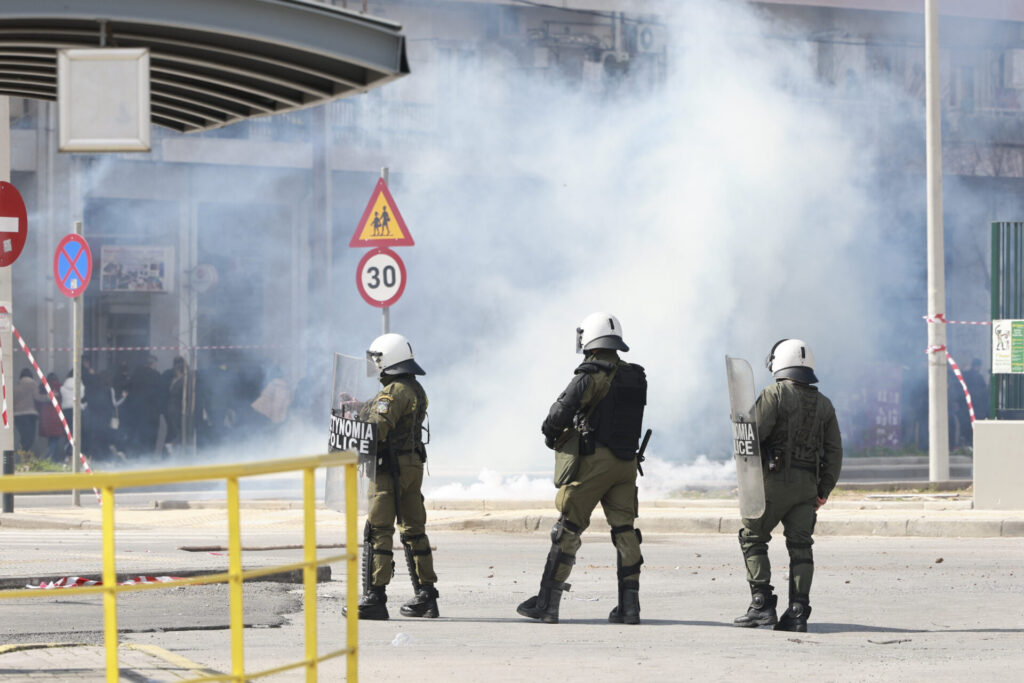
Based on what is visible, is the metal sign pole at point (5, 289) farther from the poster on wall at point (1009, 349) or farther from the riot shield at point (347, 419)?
the poster on wall at point (1009, 349)

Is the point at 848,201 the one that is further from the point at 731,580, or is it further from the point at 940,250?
the point at 731,580

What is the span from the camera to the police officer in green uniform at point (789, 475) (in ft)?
24.9

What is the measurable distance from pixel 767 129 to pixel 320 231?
22.7 feet

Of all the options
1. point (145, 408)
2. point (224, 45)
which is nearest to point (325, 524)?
point (145, 408)

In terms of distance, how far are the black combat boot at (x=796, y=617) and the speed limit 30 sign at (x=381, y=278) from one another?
6040 mm

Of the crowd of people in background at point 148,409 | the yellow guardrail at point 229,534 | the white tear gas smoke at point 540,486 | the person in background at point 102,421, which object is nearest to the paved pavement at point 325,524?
the white tear gas smoke at point 540,486

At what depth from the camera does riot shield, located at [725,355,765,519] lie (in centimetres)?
751

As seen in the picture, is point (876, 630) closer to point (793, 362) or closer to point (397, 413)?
point (793, 362)

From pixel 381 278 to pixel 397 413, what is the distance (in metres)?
5.22

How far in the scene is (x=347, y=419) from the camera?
7.92 metres

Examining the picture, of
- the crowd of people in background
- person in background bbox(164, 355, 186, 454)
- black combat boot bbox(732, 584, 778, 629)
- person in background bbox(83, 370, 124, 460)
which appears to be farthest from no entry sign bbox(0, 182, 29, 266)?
person in background bbox(164, 355, 186, 454)

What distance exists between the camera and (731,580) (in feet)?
31.3

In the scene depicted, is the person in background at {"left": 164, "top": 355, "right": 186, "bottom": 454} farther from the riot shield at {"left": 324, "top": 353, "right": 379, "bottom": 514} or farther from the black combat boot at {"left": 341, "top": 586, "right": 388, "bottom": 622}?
the black combat boot at {"left": 341, "top": 586, "right": 388, "bottom": 622}

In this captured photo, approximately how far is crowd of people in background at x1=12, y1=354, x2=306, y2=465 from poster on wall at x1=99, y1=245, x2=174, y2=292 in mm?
1485
